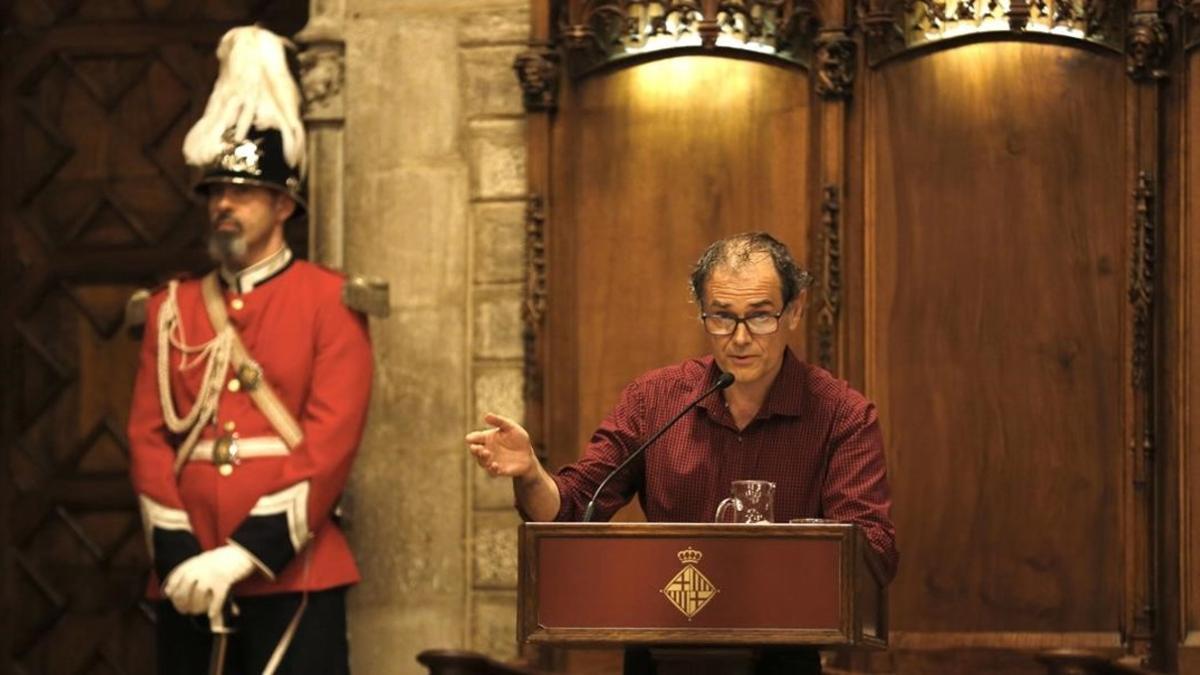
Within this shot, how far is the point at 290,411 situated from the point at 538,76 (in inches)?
42.3

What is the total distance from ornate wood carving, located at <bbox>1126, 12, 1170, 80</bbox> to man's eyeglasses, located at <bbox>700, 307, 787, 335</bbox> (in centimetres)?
199

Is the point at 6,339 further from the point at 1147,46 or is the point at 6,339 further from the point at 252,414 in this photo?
the point at 1147,46

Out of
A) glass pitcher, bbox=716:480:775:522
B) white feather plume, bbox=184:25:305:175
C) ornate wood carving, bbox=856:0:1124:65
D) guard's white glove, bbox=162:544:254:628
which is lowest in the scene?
guard's white glove, bbox=162:544:254:628

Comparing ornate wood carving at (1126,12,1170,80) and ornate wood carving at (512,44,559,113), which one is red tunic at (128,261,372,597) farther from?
ornate wood carving at (1126,12,1170,80)

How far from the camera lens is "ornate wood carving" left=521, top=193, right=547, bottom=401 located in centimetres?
569

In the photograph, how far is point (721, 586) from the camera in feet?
10.4

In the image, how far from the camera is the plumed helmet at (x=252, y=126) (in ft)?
17.2

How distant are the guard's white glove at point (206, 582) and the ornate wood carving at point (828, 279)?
4.77ft

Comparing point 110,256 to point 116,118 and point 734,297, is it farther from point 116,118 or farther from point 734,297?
point 734,297

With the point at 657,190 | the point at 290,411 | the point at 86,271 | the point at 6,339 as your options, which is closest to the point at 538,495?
the point at 290,411

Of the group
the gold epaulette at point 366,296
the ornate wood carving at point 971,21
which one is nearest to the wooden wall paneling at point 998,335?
the ornate wood carving at point 971,21

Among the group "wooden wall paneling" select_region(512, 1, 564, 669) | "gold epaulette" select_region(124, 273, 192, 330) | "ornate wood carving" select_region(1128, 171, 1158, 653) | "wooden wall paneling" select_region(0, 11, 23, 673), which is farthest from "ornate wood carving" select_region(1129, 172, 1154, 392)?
"wooden wall paneling" select_region(0, 11, 23, 673)

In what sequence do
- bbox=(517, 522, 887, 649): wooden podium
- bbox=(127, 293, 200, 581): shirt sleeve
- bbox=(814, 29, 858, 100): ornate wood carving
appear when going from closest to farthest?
bbox=(517, 522, 887, 649): wooden podium, bbox=(127, 293, 200, 581): shirt sleeve, bbox=(814, 29, 858, 100): ornate wood carving

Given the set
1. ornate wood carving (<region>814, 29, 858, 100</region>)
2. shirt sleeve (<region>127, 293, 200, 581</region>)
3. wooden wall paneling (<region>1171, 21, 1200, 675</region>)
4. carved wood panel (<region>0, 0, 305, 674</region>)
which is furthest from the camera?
carved wood panel (<region>0, 0, 305, 674</region>)
